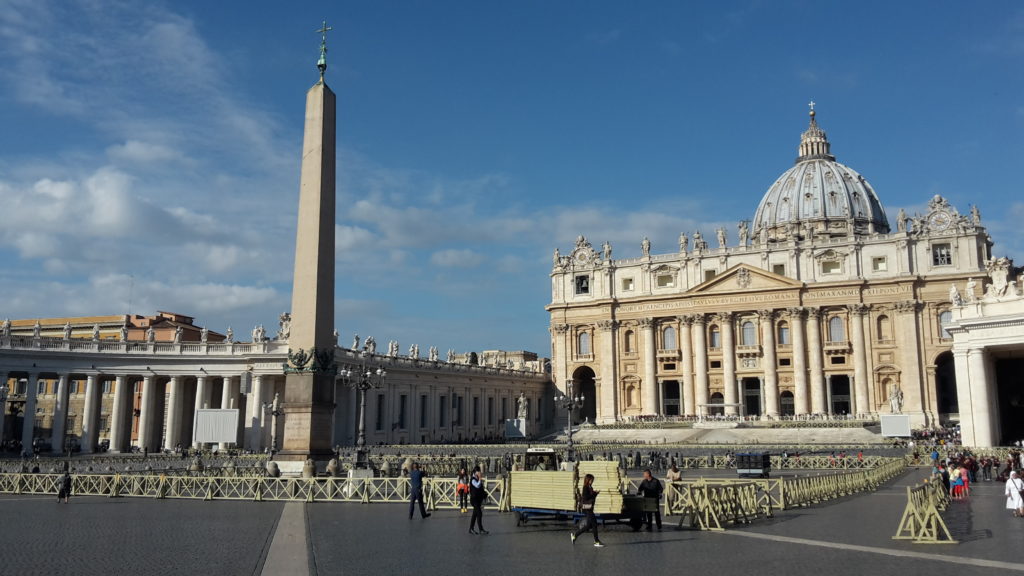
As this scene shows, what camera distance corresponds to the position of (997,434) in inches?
1347

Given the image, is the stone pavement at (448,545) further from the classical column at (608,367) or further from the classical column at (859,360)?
the classical column at (608,367)

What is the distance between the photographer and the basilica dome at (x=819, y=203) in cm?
9725

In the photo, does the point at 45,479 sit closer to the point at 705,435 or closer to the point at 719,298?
the point at 705,435

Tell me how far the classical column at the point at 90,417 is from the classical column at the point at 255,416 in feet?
28.9

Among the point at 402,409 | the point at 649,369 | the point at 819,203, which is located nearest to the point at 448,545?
the point at 402,409

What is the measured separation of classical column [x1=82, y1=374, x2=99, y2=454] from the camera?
47.6 m

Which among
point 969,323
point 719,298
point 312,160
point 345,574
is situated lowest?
point 345,574

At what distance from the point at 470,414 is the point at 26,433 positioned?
3282 cm

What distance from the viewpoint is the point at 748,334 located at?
74062 millimetres

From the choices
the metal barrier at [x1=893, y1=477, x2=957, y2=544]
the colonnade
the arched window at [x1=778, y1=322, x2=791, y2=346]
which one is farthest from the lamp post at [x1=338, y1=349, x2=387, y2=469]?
the arched window at [x1=778, y1=322, x2=791, y2=346]

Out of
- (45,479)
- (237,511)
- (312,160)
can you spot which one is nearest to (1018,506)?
(237,511)

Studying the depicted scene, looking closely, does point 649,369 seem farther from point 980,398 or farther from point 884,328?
point 980,398

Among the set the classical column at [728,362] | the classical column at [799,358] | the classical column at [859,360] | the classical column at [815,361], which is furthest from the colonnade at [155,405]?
the classical column at [859,360]

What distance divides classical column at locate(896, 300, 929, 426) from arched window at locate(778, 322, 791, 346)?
29.5 ft
